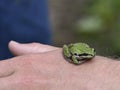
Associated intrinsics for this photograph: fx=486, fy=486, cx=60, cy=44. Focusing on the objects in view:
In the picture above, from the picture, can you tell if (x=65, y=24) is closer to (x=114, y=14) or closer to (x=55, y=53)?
(x=114, y=14)

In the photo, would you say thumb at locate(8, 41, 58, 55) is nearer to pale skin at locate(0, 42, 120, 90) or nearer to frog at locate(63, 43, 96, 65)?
pale skin at locate(0, 42, 120, 90)

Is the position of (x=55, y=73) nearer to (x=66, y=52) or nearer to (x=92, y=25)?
(x=66, y=52)

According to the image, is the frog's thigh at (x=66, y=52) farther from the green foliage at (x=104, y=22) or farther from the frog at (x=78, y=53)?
the green foliage at (x=104, y=22)

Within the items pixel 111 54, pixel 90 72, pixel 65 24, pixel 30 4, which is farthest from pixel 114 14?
pixel 90 72

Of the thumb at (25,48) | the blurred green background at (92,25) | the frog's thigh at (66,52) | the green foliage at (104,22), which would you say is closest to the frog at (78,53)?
the frog's thigh at (66,52)

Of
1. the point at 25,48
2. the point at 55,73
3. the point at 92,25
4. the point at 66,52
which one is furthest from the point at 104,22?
the point at 55,73

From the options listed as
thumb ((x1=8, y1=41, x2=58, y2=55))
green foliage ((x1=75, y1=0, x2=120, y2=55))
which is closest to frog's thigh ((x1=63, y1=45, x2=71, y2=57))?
thumb ((x1=8, y1=41, x2=58, y2=55))
